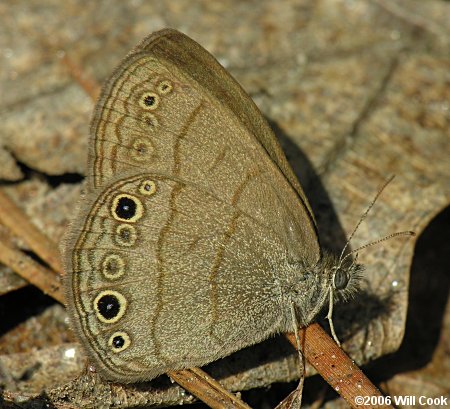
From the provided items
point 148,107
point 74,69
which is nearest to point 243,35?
point 74,69

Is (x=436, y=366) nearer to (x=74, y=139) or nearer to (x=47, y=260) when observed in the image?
(x=47, y=260)

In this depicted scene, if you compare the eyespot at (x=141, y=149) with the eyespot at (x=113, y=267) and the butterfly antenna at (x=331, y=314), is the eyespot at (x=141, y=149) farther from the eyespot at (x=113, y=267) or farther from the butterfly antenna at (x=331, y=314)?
the butterfly antenna at (x=331, y=314)

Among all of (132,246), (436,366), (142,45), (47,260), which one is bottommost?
(47,260)

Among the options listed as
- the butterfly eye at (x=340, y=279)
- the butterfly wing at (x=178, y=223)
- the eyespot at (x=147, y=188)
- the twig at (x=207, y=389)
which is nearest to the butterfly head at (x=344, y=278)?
the butterfly eye at (x=340, y=279)

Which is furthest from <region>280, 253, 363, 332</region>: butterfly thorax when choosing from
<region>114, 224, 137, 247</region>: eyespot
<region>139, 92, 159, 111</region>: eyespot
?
<region>139, 92, 159, 111</region>: eyespot

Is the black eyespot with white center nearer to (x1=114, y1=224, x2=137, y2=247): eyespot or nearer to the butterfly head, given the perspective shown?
(x1=114, y1=224, x2=137, y2=247): eyespot
